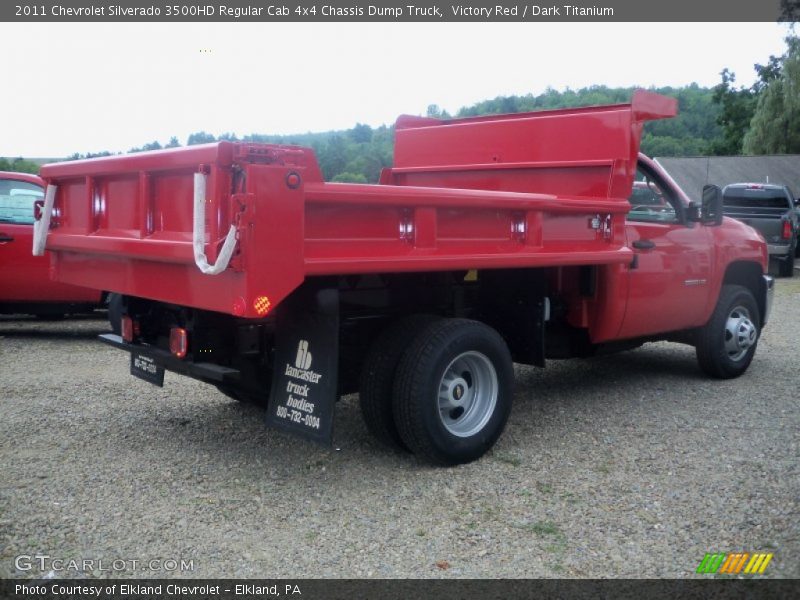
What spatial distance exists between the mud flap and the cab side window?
9.96ft

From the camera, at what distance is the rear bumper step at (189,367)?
416 centimetres

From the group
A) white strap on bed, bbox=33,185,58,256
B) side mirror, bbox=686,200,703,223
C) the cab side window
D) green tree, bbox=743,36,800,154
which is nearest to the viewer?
white strap on bed, bbox=33,185,58,256

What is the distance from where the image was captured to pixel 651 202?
20.9ft

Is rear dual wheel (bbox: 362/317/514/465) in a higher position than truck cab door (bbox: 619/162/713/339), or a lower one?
lower

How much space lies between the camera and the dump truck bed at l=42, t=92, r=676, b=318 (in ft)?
11.8

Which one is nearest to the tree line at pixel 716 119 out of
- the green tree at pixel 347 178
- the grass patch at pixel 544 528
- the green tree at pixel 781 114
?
the green tree at pixel 781 114

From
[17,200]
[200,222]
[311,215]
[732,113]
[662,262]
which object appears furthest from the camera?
[732,113]

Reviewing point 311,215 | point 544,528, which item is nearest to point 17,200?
point 311,215

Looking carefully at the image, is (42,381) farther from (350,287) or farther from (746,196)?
(746,196)

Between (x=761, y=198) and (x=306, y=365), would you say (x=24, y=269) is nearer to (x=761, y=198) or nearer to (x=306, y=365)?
(x=306, y=365)

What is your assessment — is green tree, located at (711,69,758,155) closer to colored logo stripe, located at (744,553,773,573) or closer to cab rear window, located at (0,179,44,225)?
cab rear window, located at (0,179,44,225)

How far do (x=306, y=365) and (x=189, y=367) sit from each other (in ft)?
2.12

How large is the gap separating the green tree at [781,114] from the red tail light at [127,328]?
3821 cm
